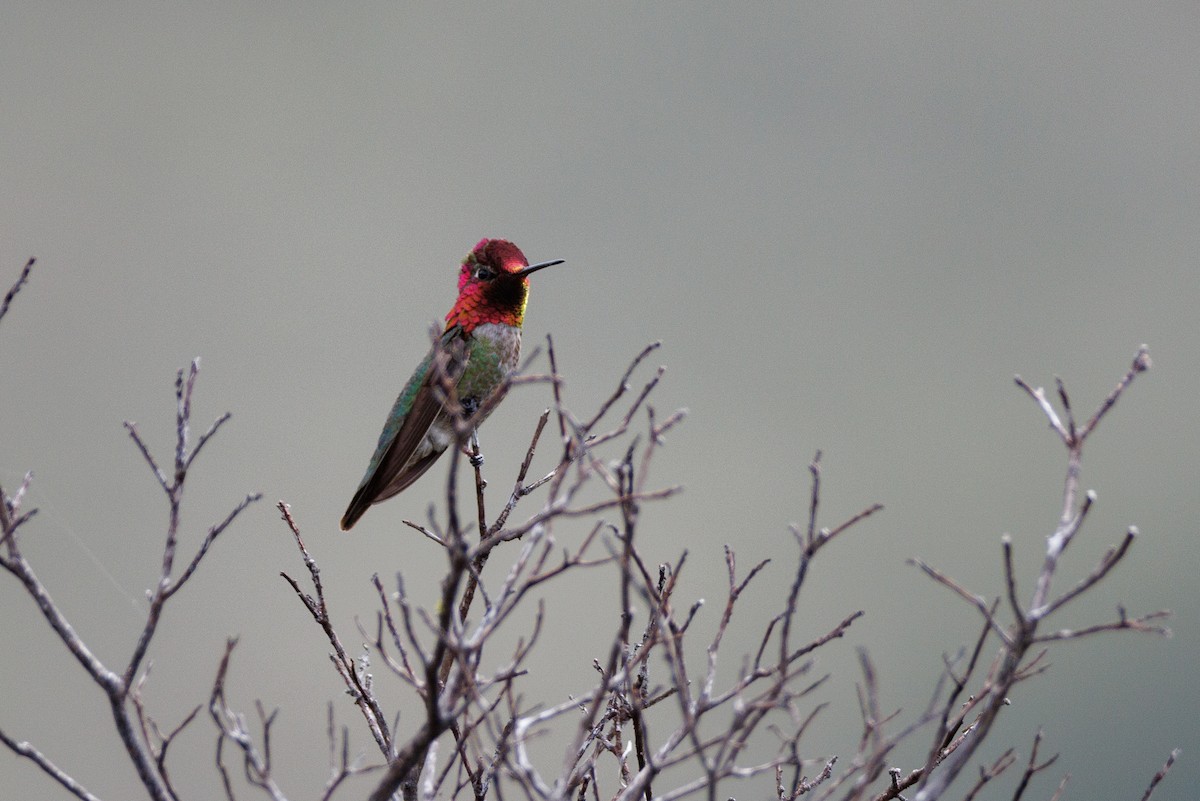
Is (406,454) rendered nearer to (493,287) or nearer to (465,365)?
(465,365)

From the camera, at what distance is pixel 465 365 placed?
135 inches

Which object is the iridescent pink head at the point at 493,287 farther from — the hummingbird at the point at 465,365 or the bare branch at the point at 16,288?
the bare branch at the point at 16,288

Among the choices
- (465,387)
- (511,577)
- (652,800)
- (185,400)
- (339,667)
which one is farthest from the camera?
(465,387)

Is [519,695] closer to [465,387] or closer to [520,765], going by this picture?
[520,765]

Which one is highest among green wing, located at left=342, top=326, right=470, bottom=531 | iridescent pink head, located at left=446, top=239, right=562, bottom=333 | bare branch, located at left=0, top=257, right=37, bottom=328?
iridescent pink head, located at left=446, top=239, right=562, bottom=333

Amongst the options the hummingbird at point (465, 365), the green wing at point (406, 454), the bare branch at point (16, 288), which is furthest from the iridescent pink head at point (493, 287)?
the bare branch at point (16, 288)

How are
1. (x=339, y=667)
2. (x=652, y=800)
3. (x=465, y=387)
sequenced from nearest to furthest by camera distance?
(x=652, y=800) < (x=339, y=667) < (x=465, y=387)

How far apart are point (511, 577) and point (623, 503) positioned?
0.26m

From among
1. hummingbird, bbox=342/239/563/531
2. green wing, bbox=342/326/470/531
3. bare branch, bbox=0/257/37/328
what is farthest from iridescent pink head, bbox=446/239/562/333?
bare branch, bbox=0/257/37/328

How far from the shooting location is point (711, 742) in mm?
1611

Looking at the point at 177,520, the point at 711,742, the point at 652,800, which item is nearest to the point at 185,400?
the point at 177,520

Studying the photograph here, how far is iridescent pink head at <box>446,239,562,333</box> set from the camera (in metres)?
3.55

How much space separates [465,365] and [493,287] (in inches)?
12.7

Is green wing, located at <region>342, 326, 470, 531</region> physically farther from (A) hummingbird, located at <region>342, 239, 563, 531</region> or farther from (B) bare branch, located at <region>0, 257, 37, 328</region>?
(B) bare branch, located at <region>0, 257, 37, 328</region>
